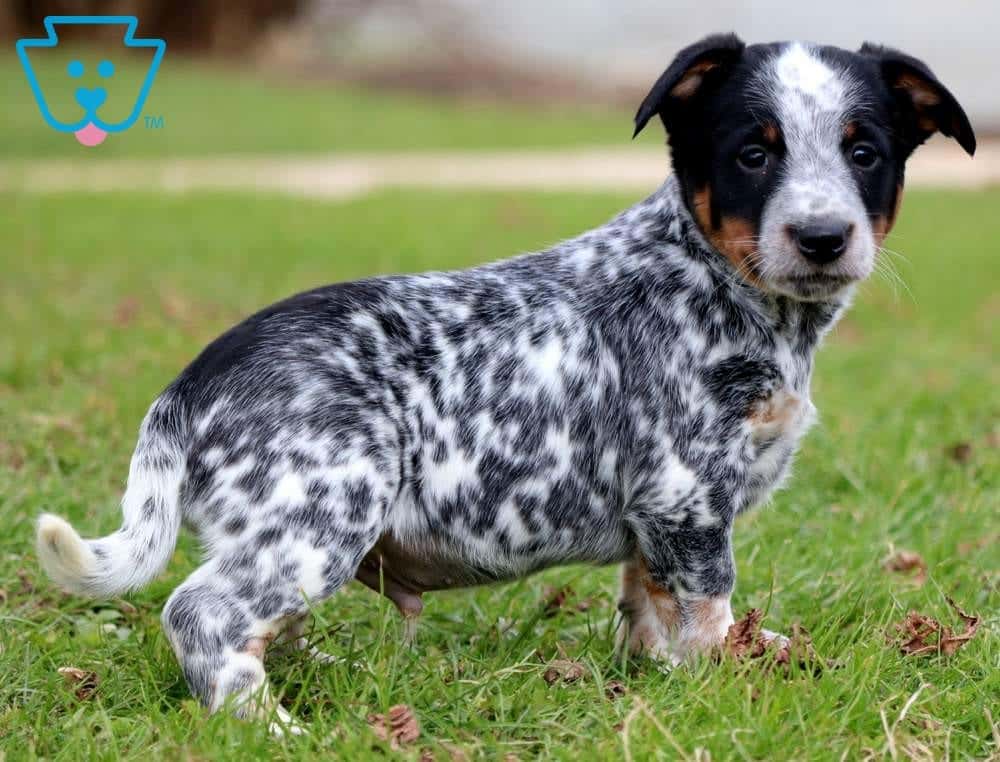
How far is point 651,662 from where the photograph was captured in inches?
145

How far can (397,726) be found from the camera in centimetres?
316

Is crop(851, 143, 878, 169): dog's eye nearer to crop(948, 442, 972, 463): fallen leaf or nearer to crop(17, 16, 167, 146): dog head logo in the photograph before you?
crop(948, 442, 972, 463): fallen leaf

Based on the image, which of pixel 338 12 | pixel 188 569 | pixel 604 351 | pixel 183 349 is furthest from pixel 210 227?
pixel 338 12

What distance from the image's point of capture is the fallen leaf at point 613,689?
3465mm

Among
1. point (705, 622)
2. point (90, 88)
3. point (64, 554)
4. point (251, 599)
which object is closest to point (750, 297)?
point (705, 622)

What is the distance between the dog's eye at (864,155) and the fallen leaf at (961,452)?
2420 mm

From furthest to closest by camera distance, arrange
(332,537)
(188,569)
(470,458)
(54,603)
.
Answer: (188,569) → (54,603) → (470,458) → (332,537)

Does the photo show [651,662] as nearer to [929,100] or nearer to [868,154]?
[868,154]

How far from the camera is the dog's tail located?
3.19m

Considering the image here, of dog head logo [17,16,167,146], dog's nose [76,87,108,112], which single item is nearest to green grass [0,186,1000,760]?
dog's nose [76,87,108,112]

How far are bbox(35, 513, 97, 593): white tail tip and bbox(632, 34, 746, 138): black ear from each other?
1.80 meters

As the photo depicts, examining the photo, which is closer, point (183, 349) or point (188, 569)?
point (188, 569)

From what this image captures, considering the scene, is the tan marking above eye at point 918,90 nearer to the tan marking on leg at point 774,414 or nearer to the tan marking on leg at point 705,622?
the tan marking on leg at point 774,414

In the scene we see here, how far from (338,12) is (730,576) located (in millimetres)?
28876
